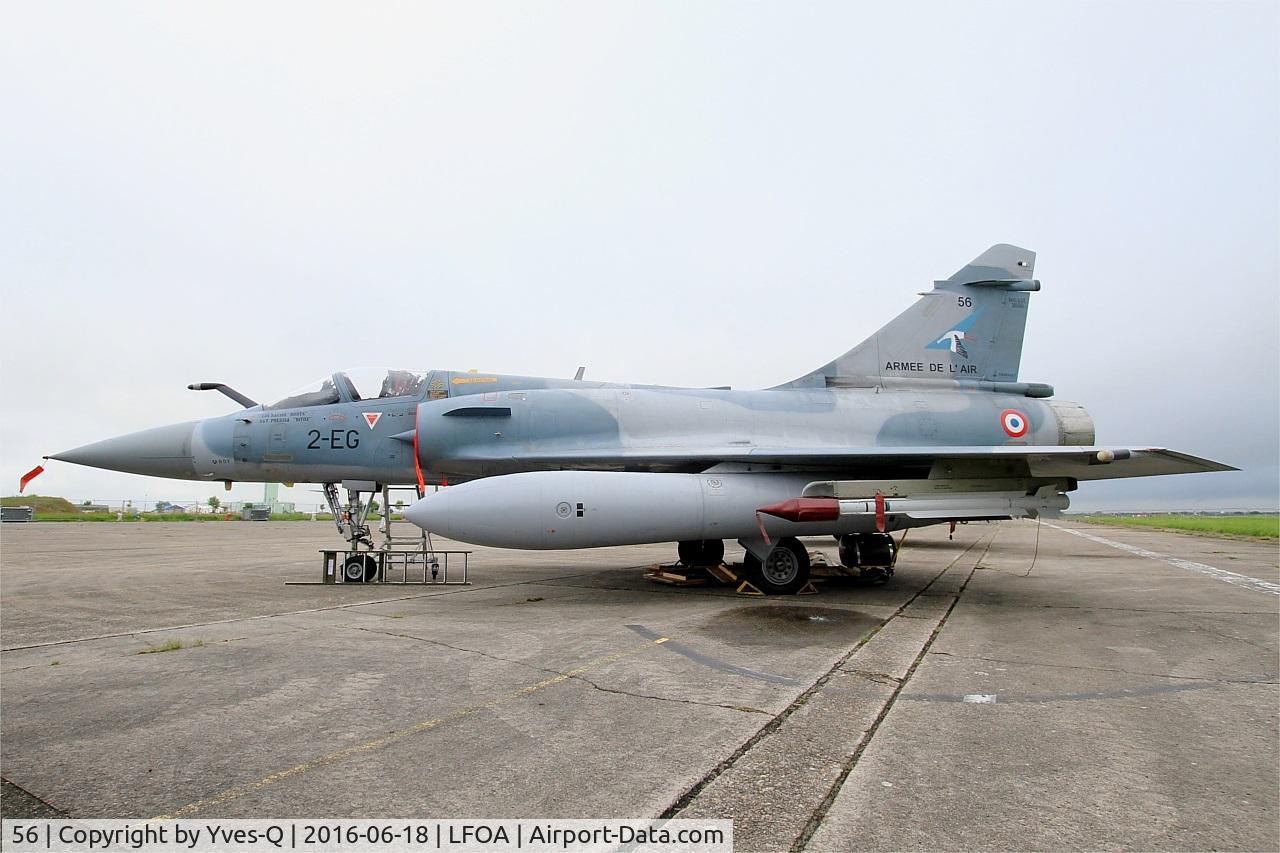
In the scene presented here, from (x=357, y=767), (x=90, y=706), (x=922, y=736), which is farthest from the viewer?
(x=90, y=706)

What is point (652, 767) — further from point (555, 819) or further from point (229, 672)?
point (229, 672)

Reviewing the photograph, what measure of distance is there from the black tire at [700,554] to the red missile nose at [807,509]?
106 inches

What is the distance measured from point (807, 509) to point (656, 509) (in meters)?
1.90

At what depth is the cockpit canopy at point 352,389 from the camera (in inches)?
397

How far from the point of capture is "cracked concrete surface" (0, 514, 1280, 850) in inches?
105

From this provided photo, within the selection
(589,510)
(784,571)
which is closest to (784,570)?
(784,571)

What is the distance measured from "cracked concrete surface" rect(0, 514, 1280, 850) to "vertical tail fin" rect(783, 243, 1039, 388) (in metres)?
4.49

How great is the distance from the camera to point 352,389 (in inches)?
398

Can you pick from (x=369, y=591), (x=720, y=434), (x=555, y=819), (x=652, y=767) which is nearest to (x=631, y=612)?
(x=720, y=434)

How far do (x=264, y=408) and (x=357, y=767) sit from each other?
27.6 feet

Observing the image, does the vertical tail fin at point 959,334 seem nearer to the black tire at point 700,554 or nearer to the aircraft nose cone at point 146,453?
the black tire at point 700,554

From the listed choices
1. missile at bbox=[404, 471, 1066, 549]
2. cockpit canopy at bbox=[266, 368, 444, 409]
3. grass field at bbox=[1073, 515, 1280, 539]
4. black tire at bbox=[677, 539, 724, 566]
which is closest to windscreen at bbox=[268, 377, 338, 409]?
cockpit canopy at bbox=[266, 368, 444, 409]

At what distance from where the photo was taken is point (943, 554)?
18.3 metres

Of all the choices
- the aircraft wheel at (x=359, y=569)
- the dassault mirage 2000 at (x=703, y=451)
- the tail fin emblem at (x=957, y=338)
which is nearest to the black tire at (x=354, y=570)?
the aircraft wheel at (x=359, y=569)
